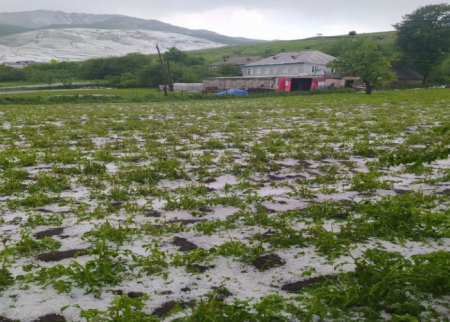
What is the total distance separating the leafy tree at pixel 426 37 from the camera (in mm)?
68688

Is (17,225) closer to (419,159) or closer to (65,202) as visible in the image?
(65,202)

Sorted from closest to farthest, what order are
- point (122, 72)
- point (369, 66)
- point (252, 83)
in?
point (369, 66) < point (252, 83) < point (122, 72)

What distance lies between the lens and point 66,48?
183 metres

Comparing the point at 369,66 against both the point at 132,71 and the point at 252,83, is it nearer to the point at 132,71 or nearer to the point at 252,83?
the point at 252,83

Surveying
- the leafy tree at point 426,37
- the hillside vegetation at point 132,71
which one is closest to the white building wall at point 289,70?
the hillside vegetation at point 132,71

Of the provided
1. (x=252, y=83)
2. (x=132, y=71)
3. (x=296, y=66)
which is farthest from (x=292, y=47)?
(x=252, y=83)

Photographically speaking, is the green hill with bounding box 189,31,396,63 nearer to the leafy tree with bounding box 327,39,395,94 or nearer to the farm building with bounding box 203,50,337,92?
the farm building with bounding box 203,50,337,92

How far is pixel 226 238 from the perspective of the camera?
374 cm

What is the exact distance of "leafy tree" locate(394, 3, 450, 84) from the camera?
6869 centimetres

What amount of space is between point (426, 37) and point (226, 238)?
8429cm

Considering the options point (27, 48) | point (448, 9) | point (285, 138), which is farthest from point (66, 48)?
point (285, 138)

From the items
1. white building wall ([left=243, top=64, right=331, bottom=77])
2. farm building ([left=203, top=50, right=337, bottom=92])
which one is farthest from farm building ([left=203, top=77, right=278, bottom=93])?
white building wall ([left=243, top=64, right=331, bottom=77])

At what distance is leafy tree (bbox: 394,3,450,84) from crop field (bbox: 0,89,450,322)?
77.4m

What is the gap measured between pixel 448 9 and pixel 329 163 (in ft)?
292
